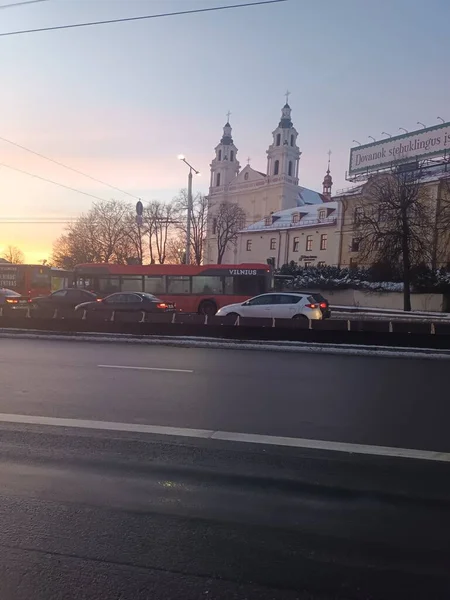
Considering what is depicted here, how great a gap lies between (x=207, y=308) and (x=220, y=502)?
21168 mm

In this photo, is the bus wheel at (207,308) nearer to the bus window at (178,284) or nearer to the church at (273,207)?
the bus window at (178,284)

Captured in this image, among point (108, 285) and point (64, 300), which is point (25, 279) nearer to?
point (108, 285)

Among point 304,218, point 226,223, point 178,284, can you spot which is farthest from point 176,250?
point 178,284

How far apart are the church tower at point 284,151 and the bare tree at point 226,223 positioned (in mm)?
19703

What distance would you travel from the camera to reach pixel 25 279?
3108 cm

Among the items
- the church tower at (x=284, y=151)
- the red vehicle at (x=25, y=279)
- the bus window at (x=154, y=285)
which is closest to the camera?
the bus window at (x=154, y=285)

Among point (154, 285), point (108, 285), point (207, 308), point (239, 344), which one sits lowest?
point (239, 344)

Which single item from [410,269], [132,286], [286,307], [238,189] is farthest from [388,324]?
[238,189]

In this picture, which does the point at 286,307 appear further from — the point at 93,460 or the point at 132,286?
the point at 93,460

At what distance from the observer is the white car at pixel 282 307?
17.3 metres

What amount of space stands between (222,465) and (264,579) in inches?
66.5

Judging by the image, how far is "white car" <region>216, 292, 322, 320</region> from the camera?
1733 centimetres

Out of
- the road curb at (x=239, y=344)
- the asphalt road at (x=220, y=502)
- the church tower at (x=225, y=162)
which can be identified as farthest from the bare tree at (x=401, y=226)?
the church tower at (x=225, y=162)

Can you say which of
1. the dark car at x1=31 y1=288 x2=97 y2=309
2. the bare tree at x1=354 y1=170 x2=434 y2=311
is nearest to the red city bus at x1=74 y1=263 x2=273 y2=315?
the dark car at x1=31 y1=288 x2=97 y2=309
